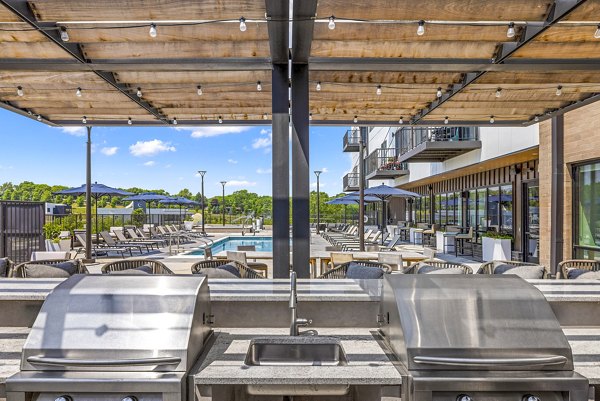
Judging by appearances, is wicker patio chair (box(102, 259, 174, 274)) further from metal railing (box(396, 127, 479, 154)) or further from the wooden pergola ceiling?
metal railing (box(396, 127, 479, 154))

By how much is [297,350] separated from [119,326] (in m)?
0.93

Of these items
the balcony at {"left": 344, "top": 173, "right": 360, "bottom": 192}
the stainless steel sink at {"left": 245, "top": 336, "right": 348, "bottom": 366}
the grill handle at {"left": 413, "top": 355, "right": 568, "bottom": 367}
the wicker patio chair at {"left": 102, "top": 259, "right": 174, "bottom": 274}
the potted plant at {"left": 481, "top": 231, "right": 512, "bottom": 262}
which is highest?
the balcony at {"left": 344, "top": 173, "right": 360, "bottom": 192}

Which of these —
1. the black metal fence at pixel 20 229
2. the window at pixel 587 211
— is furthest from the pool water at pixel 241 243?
the window at pixel 587 211

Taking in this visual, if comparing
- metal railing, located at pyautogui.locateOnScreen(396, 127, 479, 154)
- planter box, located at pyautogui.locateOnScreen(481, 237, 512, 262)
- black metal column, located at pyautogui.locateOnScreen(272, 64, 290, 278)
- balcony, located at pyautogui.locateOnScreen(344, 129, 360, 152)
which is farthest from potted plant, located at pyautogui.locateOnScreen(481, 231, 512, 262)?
balcony, located at pyautogui.locateOnScreen(344, 129, 360, 152)

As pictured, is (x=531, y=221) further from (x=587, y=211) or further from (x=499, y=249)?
(x=587, y=211)

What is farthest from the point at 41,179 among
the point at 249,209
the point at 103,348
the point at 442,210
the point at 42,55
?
the point at 103,348

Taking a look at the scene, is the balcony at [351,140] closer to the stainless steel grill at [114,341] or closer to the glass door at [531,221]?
the glass door at [531,221]

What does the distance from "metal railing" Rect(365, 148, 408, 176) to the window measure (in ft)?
30.1

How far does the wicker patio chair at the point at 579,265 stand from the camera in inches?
176

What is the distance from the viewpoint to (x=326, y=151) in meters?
52.8

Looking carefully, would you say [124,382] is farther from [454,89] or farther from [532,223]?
[532,223]

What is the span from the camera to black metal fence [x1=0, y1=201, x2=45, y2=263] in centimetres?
785

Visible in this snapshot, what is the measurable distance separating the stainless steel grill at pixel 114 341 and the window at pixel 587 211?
7.85 m

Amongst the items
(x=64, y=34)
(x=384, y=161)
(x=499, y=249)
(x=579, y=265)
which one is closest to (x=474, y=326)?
(x=579, y=265)
